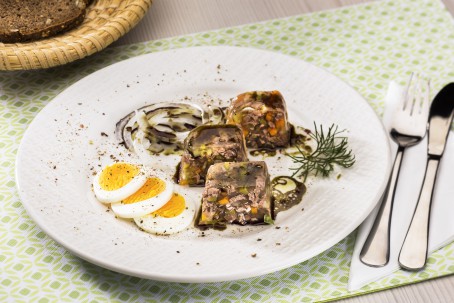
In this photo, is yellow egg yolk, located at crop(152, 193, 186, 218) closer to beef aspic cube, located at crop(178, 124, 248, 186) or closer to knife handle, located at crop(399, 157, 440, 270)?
beef aspic cube, located at crop(178, 124, 248, 186)

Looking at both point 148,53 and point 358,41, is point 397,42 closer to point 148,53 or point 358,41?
point 358,41

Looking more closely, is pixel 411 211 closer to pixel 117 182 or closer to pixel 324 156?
pixel 324 156

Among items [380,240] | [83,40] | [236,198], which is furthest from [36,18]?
[380,240]

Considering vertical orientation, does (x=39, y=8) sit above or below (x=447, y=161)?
above

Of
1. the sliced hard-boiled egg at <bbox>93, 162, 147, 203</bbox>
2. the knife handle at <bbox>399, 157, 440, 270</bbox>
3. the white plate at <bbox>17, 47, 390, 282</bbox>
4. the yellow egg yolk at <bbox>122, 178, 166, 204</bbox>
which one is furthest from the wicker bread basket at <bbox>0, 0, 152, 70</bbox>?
the knife handle at <bbox>399, 157, 440, 270</bbox>

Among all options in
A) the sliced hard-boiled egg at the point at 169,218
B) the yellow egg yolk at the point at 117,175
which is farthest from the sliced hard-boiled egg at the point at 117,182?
the sliced hard-boiled egg at the point at 169,218

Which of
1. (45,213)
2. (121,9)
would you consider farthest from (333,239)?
(121,9)
